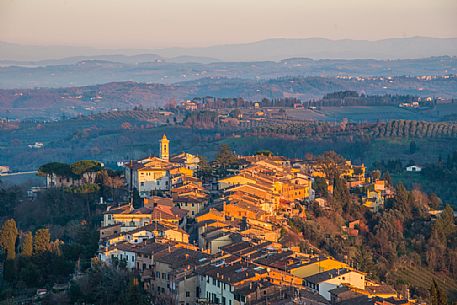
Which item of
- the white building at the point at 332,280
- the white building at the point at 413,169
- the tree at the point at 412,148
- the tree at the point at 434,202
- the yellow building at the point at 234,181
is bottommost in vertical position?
the tree at the point at 412,148

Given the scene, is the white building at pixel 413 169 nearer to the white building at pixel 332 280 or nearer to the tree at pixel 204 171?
the tree at pixel 204 171

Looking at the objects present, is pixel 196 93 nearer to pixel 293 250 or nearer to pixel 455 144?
pixel 455 144

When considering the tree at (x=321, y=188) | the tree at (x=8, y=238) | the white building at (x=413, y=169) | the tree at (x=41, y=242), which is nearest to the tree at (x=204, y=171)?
the tree at (x=321, y=188)

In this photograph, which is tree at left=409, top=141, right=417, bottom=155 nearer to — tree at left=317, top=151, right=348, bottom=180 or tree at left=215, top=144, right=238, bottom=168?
tree at left=317, top=151, right=348, bottom=180

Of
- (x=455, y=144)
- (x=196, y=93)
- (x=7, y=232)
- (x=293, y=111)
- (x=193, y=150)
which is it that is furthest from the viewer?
(x=196, y=93)

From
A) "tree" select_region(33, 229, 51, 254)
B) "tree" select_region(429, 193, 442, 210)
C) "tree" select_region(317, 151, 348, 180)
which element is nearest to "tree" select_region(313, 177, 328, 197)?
"tree" select_region(317, 151, 348, 180)

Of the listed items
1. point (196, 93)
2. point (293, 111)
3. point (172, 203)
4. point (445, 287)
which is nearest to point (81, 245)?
point (172, 203)

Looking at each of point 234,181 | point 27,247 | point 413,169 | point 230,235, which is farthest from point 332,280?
point 413,169
